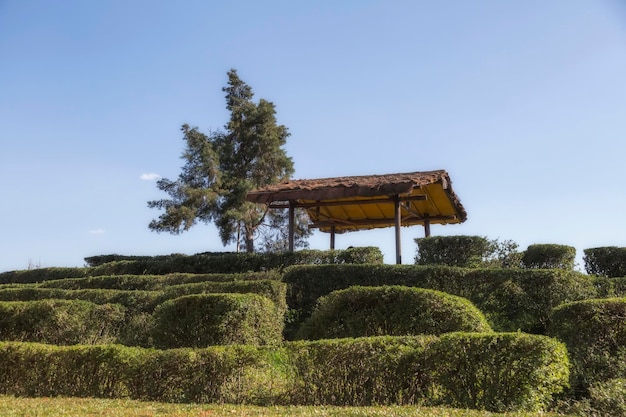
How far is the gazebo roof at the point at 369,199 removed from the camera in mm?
14798

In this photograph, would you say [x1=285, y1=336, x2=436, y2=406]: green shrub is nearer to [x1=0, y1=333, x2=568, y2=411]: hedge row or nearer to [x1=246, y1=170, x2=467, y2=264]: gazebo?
[x1=0, y1=333, x2=568, y2=411]: hedge row

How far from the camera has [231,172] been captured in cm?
3219

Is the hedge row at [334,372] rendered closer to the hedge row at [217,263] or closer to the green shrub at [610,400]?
the green shrub at [610,400]

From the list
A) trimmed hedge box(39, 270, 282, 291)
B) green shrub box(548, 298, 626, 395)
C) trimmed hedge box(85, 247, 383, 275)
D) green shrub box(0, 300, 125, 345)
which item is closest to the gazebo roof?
trimmed hedge box(85, 247, 383, 275)

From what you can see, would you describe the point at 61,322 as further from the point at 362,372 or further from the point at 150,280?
the point at 362,372

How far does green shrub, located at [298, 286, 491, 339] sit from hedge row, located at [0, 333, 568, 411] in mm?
1836

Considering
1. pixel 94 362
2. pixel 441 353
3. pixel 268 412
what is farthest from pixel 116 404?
pixel 441 353

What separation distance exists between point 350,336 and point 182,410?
12.1 feet

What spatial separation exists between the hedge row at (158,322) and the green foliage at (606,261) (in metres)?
8.70

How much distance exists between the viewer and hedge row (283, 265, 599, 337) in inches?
426

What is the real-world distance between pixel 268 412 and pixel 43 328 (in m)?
7.03

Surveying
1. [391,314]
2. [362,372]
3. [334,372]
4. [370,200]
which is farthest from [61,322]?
[370,200]

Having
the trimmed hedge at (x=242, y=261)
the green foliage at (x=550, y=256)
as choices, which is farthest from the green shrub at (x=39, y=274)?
the green foliage at (x=550, y=256)

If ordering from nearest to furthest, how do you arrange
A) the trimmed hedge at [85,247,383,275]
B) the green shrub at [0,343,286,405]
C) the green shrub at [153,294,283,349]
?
the green shrub at [0,343,286,405], the green shrub at [153,294,283,349], the trimmed hedge at [85,247,383,275]
